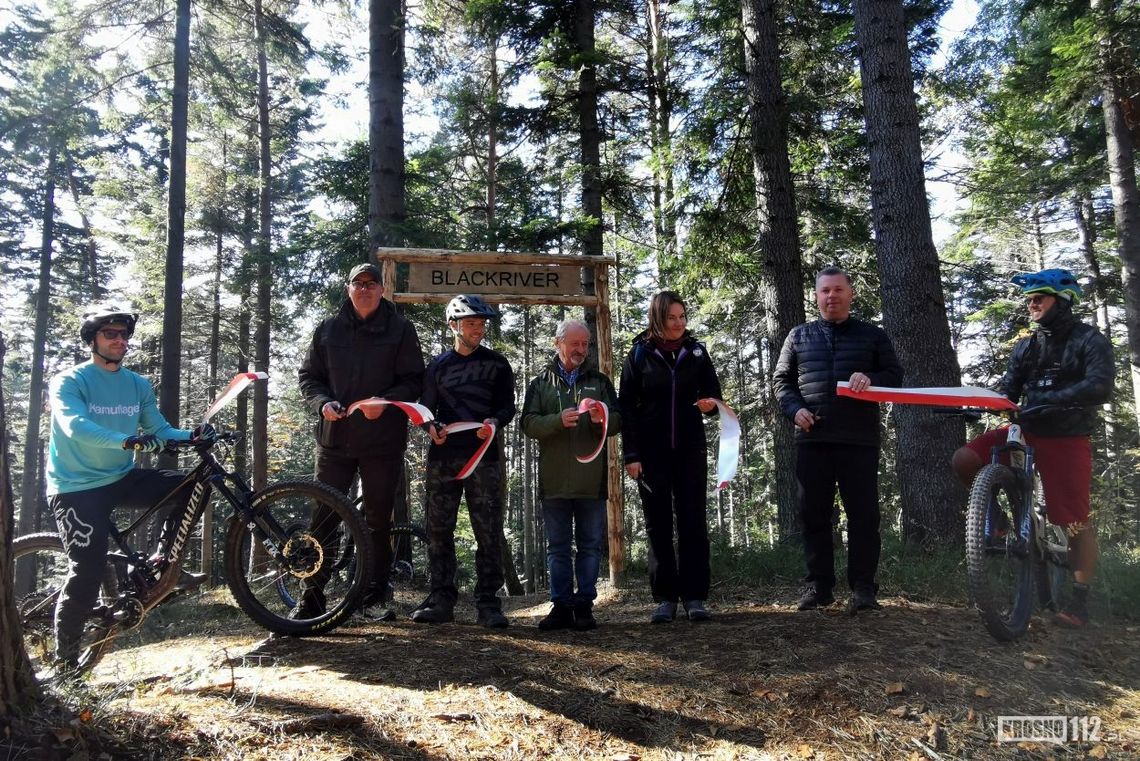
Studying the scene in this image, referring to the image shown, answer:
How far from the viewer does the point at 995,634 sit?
4.00m

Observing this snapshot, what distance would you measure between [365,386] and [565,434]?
4.80 ft

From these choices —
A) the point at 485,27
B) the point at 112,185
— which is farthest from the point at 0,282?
the point at 485,27

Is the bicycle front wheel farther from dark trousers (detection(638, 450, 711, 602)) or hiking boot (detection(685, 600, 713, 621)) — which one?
hiking boot (detection(685, 600, 713, 621))

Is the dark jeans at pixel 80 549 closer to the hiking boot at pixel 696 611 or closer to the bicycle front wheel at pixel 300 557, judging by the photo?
the bicycle front wheel at pixel 300 557

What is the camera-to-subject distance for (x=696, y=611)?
493 cm

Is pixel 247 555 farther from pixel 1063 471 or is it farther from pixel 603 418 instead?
pixel 1063 471

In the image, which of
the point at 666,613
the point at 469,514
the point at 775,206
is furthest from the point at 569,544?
the point at 775,206

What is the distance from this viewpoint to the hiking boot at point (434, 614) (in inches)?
196

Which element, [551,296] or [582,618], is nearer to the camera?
[582,618]

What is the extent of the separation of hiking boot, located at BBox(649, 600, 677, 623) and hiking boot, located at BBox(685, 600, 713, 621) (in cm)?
11

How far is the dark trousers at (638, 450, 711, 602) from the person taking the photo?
4.96 m

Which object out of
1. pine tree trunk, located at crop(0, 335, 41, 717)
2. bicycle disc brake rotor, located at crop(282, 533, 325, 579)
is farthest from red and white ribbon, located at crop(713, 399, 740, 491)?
pine tree trunk, located at crop(0, 335, 41, 717)

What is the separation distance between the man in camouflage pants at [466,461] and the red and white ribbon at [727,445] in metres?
1.55

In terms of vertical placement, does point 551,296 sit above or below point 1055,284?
above
